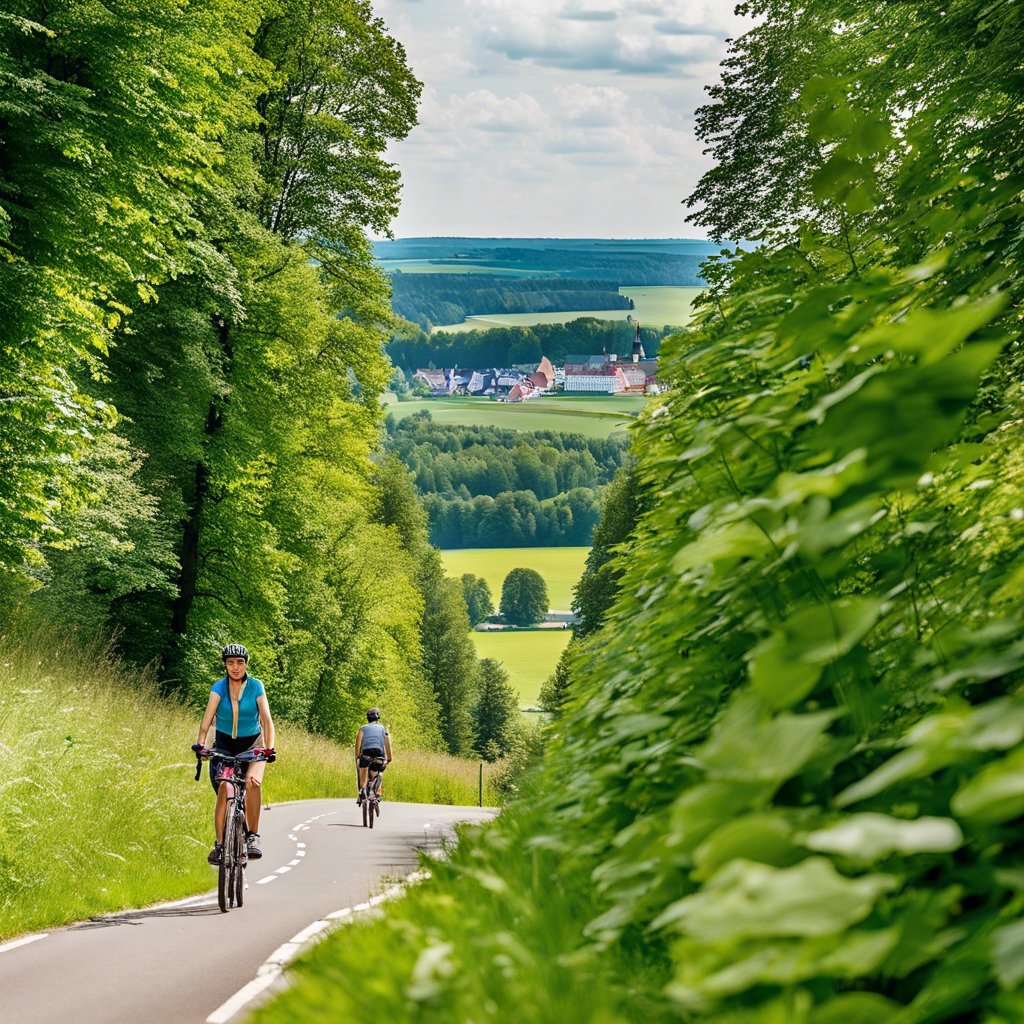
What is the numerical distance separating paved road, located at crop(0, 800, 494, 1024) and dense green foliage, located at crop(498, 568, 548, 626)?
142628 mm

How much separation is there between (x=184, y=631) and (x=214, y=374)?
6307 mm

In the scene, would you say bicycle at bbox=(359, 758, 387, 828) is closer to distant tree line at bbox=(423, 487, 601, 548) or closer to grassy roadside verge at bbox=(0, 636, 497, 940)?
grassy roadside verge at bbox=(0, 636, 497, 940)

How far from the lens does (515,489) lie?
632 feet

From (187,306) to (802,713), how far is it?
79.5 ft

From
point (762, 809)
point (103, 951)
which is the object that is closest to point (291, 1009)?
point (762, 809)

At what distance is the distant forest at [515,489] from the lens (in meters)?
185

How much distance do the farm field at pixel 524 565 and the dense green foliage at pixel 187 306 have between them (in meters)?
123

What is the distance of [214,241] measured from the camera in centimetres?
2553

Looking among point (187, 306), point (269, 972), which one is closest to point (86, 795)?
point (269, 972)

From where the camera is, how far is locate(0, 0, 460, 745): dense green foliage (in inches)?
661

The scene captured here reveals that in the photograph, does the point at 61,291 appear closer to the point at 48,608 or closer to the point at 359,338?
the point at 48,608

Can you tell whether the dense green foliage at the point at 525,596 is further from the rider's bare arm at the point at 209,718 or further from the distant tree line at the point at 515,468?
the rider's bare arm at the point at 209,718

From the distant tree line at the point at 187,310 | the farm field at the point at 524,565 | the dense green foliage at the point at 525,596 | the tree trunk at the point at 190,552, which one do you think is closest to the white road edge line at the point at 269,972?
the distant tree line at the point at 187,310

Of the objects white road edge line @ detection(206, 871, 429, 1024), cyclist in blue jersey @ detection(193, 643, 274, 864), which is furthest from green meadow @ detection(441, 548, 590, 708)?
white road edge line @ detection(206, 871, 429, 1024)
